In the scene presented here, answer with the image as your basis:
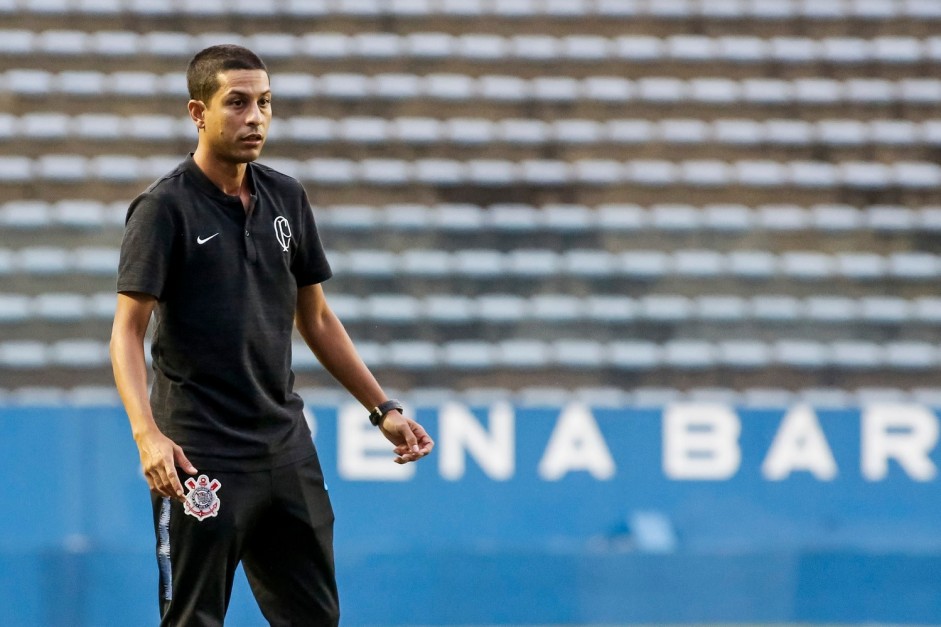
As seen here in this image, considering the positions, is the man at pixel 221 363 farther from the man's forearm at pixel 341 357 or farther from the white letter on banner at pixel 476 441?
the white letter on banner at pixel 476 441

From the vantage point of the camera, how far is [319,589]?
309cm

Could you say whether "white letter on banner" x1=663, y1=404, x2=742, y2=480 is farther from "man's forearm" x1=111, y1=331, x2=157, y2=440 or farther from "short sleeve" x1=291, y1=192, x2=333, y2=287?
"man's forearm" x1=111, y1=331, x2=157, y2=440

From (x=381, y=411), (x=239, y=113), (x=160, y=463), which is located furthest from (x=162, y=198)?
(x=381, y=411)

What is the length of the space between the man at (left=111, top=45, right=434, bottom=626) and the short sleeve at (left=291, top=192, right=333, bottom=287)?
49 millimetres

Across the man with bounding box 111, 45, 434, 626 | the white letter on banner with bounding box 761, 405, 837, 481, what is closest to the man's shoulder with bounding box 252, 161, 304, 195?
the man with bounding box 111, 45, 434, 626

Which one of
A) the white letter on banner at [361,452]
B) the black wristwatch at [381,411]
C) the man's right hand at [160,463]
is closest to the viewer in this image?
the man's right hand at [160,463]

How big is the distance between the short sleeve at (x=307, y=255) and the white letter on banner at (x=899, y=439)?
3847 millimetres

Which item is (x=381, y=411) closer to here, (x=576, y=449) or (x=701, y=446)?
(x=576, y=449)

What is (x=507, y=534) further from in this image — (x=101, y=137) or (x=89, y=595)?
(x=101, y=137)

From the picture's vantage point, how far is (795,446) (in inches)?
251

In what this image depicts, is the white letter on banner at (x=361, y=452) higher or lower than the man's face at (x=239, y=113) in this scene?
lower

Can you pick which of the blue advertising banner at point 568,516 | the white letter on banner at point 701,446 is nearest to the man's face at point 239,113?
the blue advertising banner at point 568,516

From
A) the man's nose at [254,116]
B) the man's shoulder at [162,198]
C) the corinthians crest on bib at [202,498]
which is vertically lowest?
the corinthians crest on bib at [202,498]

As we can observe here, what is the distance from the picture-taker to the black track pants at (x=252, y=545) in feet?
9.69
